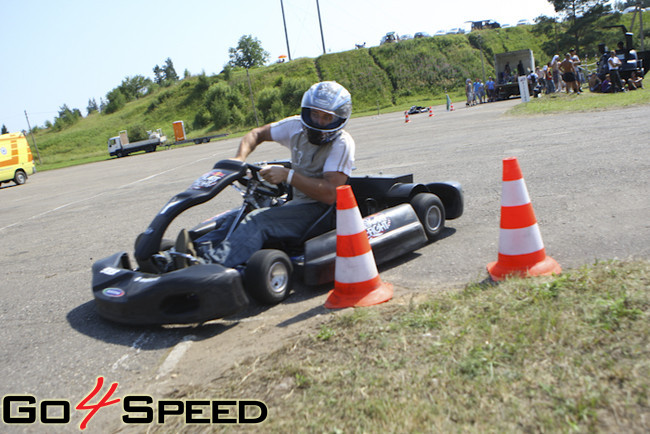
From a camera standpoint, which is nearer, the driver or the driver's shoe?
the driver's shoe

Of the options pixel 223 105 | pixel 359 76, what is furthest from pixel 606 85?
pixel 359 76

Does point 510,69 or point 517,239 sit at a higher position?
point 510,69

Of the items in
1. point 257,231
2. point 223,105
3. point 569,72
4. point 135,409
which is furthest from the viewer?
point 223,105

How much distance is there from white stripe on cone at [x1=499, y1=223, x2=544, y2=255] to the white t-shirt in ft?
4.07

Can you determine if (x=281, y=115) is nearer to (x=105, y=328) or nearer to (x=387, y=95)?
(x=387, y=95)

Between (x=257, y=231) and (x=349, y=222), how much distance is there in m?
0.72

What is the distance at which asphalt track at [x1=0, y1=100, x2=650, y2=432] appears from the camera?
10.1 ft

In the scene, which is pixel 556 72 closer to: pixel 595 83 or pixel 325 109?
pixel 595 83

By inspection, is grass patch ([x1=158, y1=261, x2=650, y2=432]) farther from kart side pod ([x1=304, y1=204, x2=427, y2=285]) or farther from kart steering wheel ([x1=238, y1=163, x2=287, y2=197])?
kart steering wheel ([x1=238, y1=163, x2=287, y2=197])

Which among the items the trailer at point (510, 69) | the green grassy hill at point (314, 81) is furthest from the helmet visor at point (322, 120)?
the green grassy hill at point (314, 81)

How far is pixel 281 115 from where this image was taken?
59.4 m

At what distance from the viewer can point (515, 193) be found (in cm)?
359

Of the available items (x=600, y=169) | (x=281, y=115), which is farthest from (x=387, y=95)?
(x=600, y=169)

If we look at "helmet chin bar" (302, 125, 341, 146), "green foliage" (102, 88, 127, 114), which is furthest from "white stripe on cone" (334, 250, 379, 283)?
"green foliage" (102, 88, 127, 114)
